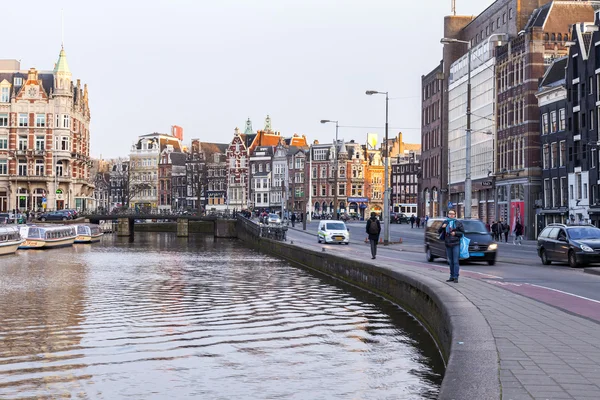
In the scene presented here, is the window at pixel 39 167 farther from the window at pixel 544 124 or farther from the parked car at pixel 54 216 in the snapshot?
the window at pixel 544 124

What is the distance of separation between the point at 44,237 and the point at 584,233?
4831cm

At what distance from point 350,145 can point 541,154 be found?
95892mm

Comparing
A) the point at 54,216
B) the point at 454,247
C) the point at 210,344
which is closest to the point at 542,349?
the point at 210,344

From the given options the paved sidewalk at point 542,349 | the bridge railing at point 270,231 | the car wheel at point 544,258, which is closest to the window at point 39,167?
the bridge railing at point 270,231

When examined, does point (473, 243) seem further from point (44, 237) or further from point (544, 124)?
point (44, 237)

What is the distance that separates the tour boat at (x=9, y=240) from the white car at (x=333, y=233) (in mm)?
21999

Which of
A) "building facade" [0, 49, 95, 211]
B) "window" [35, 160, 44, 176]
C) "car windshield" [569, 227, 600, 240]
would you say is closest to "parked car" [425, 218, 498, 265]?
"car windshield" [569, 227, 600, 240]

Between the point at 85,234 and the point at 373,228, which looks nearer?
the point at 373,228

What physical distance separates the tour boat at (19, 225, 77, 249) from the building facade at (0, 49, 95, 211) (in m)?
43.4

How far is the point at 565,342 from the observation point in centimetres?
1259

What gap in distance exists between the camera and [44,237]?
7131 cm

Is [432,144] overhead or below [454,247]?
overhead

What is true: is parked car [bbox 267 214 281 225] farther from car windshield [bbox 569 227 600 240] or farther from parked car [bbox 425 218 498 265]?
car windshield [bbox 569 227 600 240]

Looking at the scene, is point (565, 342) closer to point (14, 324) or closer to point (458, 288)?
point (458, 288)
